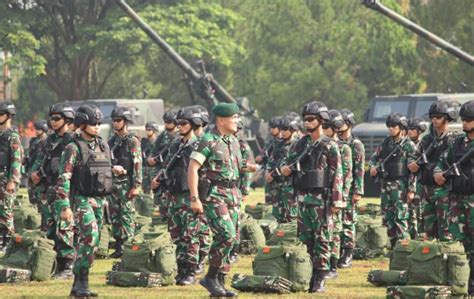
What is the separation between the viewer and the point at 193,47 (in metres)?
53.7

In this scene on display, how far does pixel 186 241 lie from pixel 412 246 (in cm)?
266

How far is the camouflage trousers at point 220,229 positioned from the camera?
14172mm

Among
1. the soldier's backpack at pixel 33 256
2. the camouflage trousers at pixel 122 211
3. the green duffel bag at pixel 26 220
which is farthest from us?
the green duffel bag at pixel 26 220

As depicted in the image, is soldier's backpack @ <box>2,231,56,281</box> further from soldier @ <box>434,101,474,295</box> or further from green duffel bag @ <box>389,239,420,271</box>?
soldier @ <box>434,101,474,295</box>

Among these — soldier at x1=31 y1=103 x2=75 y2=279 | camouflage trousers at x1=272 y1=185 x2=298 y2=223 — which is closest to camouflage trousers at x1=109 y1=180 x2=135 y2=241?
soldier at x1=31 y1=103 x2=75 y2=279

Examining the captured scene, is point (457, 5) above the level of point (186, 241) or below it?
above

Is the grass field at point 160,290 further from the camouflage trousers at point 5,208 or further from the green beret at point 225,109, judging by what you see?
the camouflage trousers at point 5,208

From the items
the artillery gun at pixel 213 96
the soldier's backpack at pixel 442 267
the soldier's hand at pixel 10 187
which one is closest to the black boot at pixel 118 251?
the soldier's hand at pixel 10 187

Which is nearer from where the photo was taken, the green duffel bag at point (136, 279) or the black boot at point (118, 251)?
the green duffel bag at point (136, 279)

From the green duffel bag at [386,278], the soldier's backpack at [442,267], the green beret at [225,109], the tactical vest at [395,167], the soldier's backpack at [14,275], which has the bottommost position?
the soldier's backpack at [14,275]

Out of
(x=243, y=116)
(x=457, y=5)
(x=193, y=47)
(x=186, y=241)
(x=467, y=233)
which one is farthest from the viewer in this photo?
(x=193, y=47)

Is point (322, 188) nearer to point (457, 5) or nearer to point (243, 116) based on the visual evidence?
point (243, 116)

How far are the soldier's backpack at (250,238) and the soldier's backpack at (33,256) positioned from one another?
4238mm

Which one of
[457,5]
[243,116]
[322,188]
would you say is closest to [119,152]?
[322,188]
